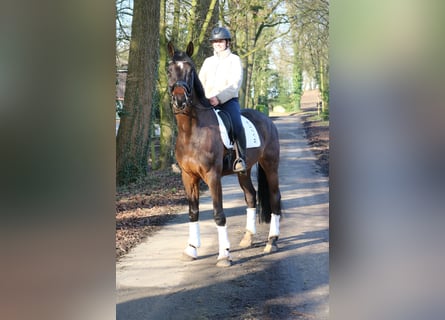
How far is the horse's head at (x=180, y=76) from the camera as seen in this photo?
13.2ft

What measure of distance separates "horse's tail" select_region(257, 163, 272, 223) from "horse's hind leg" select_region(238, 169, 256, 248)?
75 mm

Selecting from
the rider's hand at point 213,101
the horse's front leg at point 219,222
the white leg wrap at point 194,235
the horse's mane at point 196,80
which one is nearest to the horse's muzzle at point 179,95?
the horse's mane at point 196,80

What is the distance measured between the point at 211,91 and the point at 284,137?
2.98 feet

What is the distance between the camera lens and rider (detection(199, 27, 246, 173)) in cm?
426

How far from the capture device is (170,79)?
13.5 ft

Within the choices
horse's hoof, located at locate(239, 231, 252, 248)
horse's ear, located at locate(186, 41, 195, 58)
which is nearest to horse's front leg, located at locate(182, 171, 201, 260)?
horse's hoof, located at locate(239, 231, 252, 248)

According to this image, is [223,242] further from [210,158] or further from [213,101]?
[213,101]

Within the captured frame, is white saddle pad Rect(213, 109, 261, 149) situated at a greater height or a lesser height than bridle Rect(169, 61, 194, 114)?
lesser

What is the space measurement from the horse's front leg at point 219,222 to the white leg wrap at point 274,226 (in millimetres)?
459

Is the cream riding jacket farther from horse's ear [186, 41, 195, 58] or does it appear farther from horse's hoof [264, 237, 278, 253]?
horse's hoof [264, 237, 278, 253]
